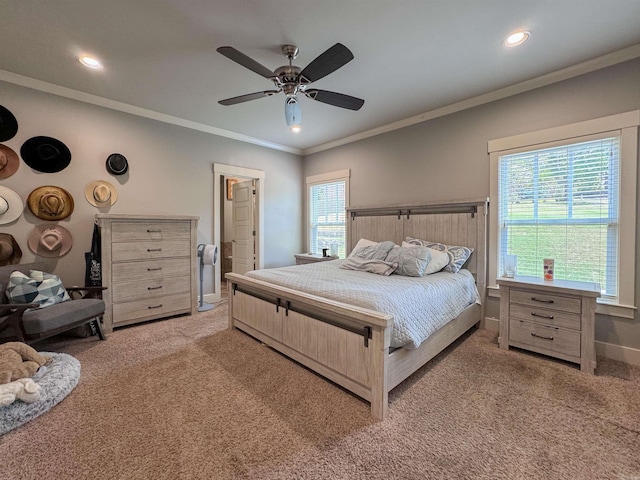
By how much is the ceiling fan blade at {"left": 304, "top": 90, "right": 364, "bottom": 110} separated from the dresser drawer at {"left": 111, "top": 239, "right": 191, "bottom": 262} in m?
2.47

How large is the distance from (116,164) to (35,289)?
5.42 ft

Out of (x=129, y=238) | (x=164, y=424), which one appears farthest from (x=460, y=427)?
(x=129, y=238)

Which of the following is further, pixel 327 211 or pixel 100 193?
pixel 327 211

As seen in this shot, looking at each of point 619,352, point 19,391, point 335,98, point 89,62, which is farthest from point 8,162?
point 619,352

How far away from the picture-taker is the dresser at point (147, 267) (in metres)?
3.07

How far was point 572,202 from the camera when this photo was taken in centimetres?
268

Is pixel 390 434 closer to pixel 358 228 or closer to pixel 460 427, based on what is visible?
pixel 460 427

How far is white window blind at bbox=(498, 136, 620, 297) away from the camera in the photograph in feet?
8.25

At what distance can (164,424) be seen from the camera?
1.65 metres

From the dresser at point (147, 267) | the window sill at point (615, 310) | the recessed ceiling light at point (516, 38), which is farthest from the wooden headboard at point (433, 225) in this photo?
the dresser at point (147, 267)

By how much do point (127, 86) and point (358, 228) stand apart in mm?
3380

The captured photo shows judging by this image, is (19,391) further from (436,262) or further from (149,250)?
(436,262)

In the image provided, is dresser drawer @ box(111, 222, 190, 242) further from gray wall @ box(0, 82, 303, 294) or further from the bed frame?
the bed frame

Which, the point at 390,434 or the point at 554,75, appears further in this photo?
the point at 554,75
